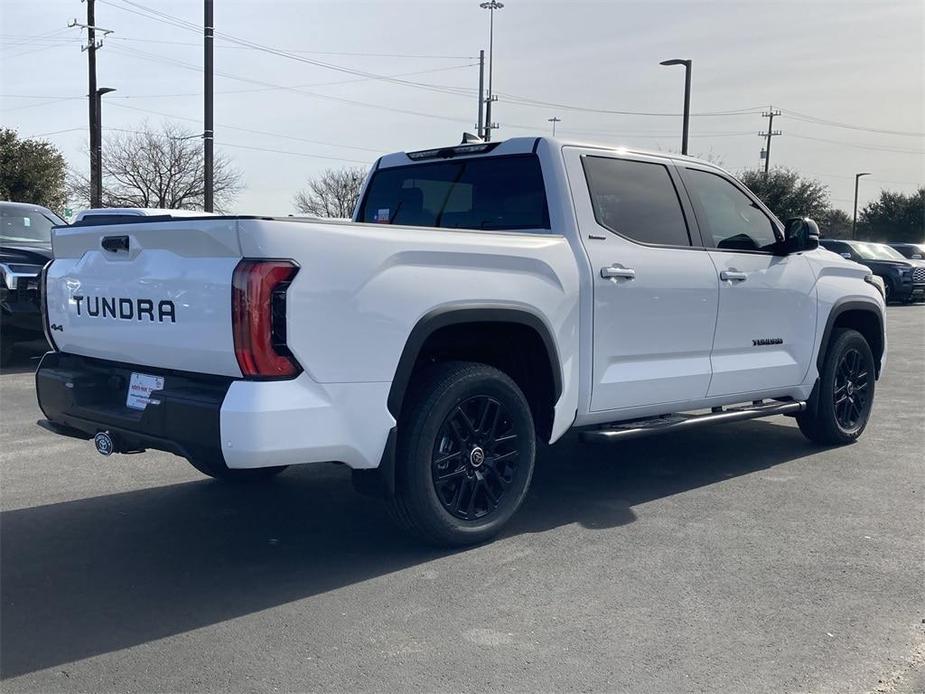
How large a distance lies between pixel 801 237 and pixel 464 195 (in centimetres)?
230

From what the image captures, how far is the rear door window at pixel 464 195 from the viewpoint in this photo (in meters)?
5.02

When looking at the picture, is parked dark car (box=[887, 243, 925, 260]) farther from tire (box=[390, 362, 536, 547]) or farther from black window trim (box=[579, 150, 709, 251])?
tire (box=[390, 362, 536, 547])

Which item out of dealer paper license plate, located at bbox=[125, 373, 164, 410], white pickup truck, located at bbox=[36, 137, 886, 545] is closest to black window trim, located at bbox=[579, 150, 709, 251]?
white pickup truck, located at bbox=[36, 137, 886, 545]

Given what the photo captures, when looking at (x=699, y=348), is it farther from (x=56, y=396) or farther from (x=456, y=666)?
(x=56, y=396)

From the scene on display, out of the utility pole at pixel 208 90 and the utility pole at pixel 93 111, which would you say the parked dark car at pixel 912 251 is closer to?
the utility pole at pixel 208 90

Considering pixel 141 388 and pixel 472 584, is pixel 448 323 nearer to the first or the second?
pixel 472 584

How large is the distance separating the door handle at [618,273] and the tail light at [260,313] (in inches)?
74.4

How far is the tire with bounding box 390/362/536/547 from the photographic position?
4.02 metres

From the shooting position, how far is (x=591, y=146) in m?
5.15

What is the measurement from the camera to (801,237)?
235 inches

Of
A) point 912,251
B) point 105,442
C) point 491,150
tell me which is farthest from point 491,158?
point 912,251

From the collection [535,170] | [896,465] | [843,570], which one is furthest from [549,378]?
[896,465]

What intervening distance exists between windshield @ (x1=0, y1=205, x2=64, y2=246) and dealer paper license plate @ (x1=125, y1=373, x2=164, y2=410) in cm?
753

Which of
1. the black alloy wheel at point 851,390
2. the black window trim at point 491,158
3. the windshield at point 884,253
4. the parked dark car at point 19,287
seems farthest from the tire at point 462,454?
the windshield at point 884,253
